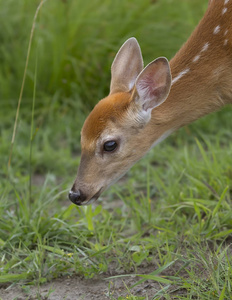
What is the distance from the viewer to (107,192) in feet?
17.3

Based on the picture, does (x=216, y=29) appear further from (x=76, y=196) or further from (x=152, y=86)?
(x=76, y=196)

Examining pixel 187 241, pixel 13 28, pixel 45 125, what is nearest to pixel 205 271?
pixel 187 241

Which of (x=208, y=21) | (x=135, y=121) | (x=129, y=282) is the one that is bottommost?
(x=129, y=282)

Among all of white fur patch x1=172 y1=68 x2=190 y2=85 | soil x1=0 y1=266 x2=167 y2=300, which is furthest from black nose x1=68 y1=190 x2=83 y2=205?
white fur patch x1=172 y1=68 x2=190 y2=85

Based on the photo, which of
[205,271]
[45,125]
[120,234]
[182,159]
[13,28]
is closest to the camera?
[205,271]

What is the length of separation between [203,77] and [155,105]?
0.39 metres

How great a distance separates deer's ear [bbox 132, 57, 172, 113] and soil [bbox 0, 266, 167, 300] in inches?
43.9

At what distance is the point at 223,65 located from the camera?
13.4 feet

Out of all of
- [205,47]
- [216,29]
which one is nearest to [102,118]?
[205,47]

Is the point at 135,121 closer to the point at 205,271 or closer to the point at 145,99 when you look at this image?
the point at 145,99

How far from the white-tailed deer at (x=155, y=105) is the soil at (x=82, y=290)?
0.52 metres

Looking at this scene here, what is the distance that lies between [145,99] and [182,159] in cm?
139

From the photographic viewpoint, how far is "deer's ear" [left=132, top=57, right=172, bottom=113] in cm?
388

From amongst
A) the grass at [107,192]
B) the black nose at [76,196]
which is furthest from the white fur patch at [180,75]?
the black nose at [76,196]
